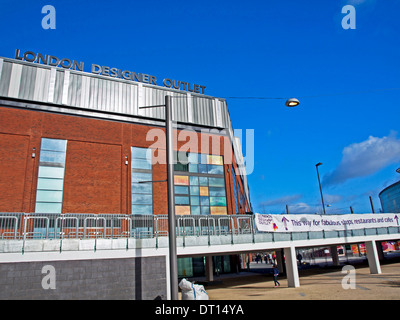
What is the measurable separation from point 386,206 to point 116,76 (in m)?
126

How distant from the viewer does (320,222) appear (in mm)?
22719

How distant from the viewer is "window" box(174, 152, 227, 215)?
2944 centimetres

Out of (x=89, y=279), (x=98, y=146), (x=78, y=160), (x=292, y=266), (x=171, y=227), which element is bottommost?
(x=292, y=266)

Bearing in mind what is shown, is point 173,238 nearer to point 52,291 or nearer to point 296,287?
point 52,291

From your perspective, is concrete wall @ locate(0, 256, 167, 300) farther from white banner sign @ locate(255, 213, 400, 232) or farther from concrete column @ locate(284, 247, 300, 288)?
concrete column @ locate(284, 247, 300, 288)

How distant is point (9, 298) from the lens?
11.5 meters

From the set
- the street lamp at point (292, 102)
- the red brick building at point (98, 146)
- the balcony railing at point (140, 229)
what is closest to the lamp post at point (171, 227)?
the balcony railing at point (140, 229)

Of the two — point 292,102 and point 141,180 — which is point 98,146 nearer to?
point 141,180

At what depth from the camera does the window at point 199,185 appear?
29438mm

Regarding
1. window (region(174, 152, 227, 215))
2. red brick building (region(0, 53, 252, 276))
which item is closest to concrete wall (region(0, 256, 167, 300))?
red brick building (region(0, 53, 252, 276))

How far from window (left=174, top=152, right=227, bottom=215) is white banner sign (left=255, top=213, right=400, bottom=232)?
10.2 m

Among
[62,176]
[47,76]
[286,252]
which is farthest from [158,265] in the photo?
[47,76]

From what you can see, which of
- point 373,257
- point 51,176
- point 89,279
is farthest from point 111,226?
point 373,257

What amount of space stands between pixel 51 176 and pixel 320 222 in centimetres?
2087
